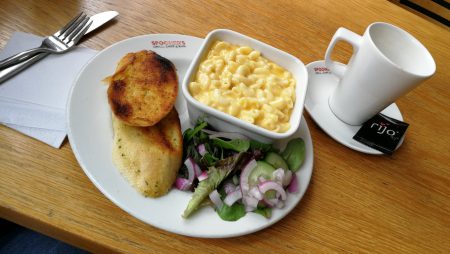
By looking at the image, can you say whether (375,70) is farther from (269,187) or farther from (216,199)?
(216,199)

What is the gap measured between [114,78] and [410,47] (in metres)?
0.88

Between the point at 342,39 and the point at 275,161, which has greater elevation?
the point at 342,39

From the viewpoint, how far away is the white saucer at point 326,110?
3.83 ft

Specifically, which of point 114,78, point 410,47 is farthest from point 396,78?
point 114,78

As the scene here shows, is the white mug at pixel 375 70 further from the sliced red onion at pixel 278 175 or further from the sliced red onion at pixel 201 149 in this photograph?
the sliced red onion at pixel 201 149

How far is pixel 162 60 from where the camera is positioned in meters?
1.08

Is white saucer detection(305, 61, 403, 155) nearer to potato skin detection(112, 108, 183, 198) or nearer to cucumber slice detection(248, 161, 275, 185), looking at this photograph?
cucumber slice detection(248, 161, 275, 185)

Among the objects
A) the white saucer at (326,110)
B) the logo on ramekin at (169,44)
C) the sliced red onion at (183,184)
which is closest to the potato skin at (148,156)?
the sliced red onion at (183,184)

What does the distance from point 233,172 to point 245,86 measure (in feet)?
0.79

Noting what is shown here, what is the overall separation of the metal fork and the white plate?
0.42 feet

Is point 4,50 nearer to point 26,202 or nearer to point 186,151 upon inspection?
point 26,202

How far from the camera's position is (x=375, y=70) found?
1.03 metres

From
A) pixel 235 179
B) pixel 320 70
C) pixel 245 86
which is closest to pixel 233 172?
pixel 235 179

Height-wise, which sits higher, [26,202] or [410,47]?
[410,47]
